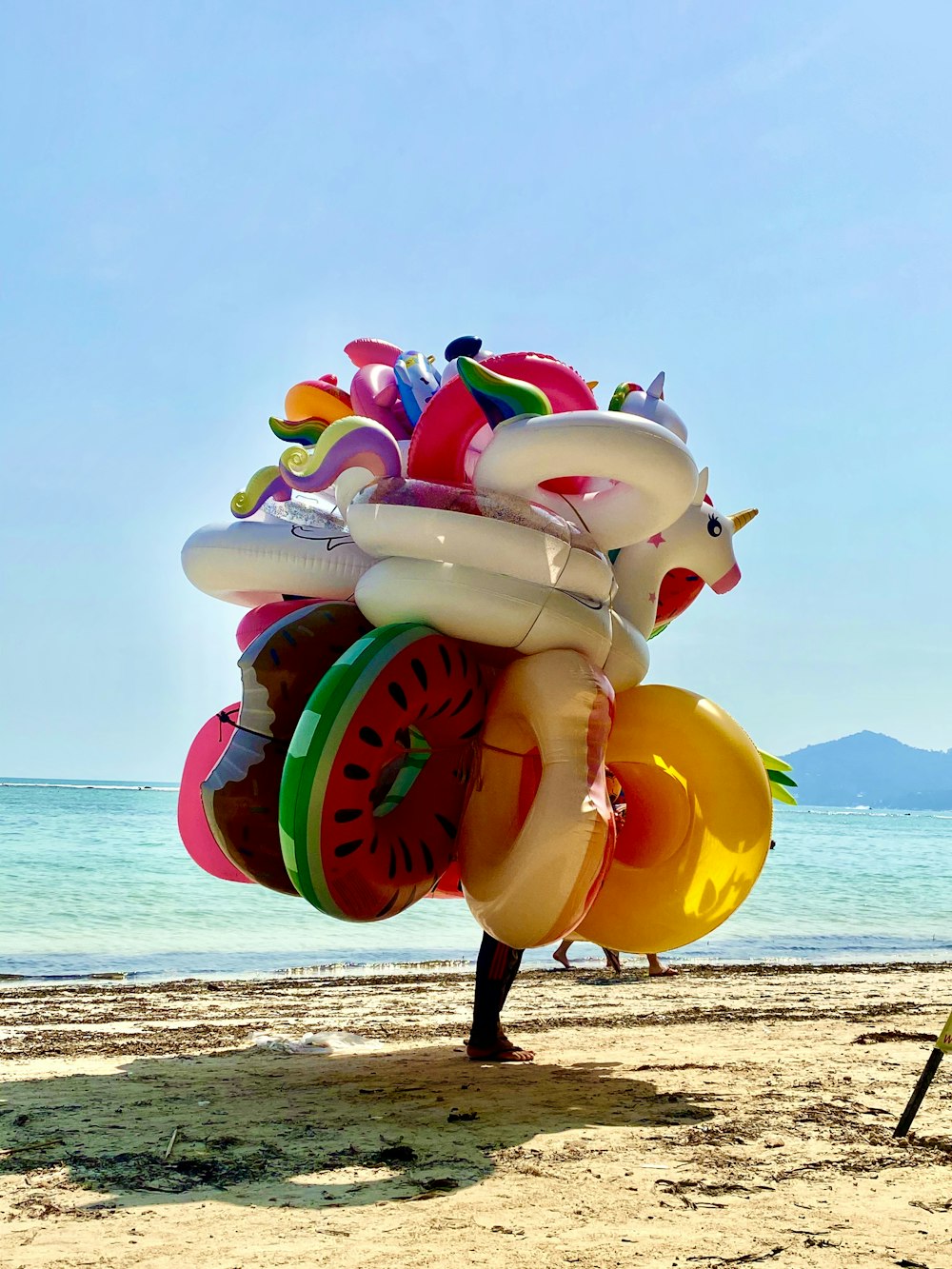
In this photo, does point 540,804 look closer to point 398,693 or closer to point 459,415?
point 398,693

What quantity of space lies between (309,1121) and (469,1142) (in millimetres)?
770

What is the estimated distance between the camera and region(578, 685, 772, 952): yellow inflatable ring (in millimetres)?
5711

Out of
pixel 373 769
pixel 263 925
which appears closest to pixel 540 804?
pixel 373 769

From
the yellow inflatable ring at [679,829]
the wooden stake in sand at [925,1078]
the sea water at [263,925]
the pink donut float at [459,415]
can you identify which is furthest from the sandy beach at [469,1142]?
the sea water at [263,925]

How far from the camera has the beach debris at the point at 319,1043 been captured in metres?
6.64

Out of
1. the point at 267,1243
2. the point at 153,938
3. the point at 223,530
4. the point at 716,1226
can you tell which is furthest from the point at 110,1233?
the point at 153,938

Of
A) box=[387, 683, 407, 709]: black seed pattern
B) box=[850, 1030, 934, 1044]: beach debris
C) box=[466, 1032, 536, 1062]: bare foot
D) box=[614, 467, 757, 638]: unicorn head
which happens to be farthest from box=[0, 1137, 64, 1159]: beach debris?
box=[850, 1030, 934, 1044]: beach debris

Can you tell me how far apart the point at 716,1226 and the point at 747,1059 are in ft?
9.83

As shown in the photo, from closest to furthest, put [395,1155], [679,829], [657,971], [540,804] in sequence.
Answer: [395,1155] → [540,804] → [679,829] → [657,971]

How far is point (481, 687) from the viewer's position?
5.34m

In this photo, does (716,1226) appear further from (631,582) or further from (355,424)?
(355,424)

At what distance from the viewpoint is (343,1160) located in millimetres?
4285

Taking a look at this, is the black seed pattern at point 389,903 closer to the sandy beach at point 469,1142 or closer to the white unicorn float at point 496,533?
the sandy beach at point 469,1142

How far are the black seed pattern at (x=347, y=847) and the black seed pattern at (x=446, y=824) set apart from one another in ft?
1.85
